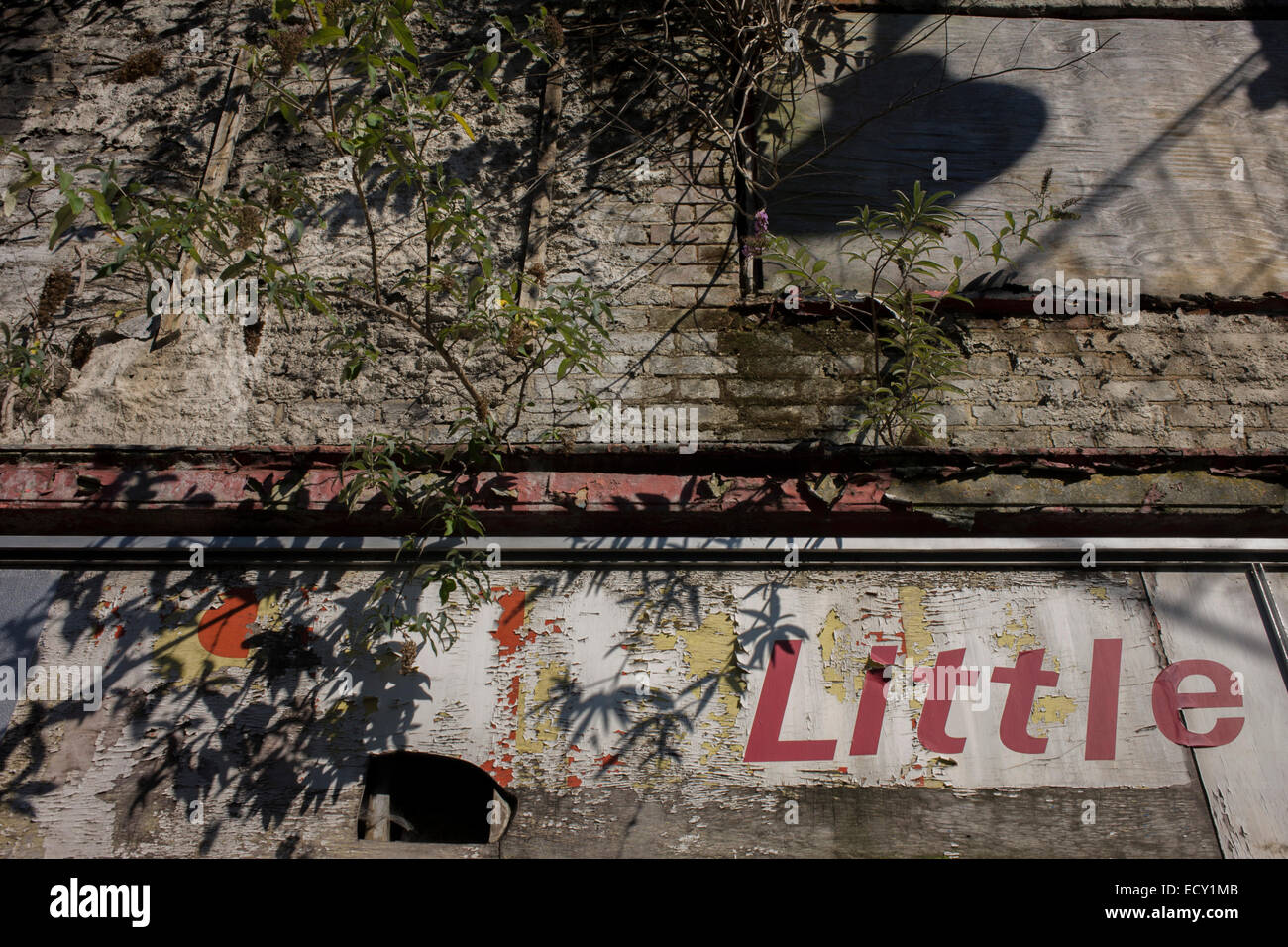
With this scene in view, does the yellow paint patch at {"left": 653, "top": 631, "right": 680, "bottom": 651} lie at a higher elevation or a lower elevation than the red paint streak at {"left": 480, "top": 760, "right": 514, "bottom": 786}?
higher

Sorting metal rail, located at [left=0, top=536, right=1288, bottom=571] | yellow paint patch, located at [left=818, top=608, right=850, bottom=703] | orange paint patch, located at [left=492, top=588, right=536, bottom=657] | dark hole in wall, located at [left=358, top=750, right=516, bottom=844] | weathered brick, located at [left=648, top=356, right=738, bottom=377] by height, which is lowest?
dark hole in wall, located at [left=358, top=750, right=516, bottom=844]

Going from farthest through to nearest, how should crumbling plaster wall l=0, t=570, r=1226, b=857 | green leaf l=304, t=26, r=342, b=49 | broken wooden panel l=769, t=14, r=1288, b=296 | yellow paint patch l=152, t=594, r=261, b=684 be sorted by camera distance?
broken wooden panel l=769, t=14, r=1288, b=296
yellow paint patch l=152, t=594, r=261, b=684
crumbling plaster wall l=0, t=570, r=1226, b=857
green leaf l=304, t=26, r=342, b=49

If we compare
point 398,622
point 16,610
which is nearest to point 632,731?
point 398,622

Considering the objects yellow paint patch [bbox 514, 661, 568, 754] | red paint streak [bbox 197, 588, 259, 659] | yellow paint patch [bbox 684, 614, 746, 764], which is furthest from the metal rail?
yellow paint patch [bbox 514, 661, 568, 754]

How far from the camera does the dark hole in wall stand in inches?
130

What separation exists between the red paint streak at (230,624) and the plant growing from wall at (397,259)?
1.70 feet

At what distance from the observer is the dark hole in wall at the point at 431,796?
3314 millimetres

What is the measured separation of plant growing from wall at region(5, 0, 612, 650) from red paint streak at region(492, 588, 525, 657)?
12 cm

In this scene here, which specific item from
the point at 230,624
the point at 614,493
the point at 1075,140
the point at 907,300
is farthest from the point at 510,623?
the point at 1075,140

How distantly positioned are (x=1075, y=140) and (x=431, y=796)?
4.72 m

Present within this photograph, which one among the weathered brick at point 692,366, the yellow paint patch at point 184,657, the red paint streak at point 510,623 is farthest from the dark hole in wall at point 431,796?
the weathered brick at point 692,366

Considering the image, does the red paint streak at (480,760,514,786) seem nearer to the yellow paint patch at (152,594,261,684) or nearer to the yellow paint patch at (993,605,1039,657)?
the yellow paint patch at (152,594,261,684)

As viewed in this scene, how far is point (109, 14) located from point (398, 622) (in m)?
4.41
